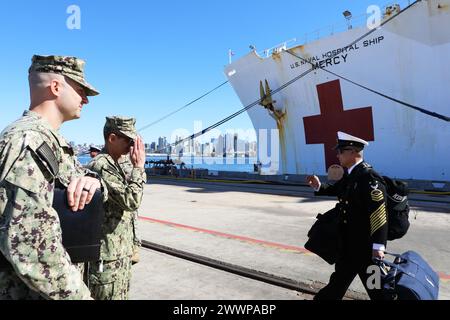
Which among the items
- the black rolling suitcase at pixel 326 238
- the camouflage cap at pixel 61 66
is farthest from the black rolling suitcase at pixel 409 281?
the camouflage cap at pixel 61 66

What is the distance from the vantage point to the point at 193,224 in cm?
677

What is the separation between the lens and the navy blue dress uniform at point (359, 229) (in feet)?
8.08

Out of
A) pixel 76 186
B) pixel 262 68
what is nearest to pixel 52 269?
pixel 76 186

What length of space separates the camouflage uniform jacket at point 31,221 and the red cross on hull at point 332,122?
39.4ft

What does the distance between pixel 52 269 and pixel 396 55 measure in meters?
12.4

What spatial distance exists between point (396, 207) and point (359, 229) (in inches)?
13.0

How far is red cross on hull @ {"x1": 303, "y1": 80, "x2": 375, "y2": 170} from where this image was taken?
1201cm

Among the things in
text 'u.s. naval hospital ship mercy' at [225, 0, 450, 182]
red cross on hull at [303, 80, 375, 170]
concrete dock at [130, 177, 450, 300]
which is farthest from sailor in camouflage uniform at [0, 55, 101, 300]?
red cross on hull at [303, 80, 375, 170]

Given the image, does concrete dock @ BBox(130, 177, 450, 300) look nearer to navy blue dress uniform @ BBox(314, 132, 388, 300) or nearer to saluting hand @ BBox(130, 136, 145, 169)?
navy blue dress uniform @ BBox(314, 132, 388, 300)

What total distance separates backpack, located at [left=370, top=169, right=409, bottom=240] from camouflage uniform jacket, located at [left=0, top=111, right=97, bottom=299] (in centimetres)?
223

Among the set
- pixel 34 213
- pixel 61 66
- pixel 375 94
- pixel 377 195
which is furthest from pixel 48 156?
pixel 375 94

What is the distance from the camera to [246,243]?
17.2 feet

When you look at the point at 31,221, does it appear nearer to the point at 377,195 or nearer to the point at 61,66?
the point at 61,66

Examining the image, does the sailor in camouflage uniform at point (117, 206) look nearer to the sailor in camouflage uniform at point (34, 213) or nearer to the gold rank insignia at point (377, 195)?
the sailor in camouflage uniform at point (34, 213)
